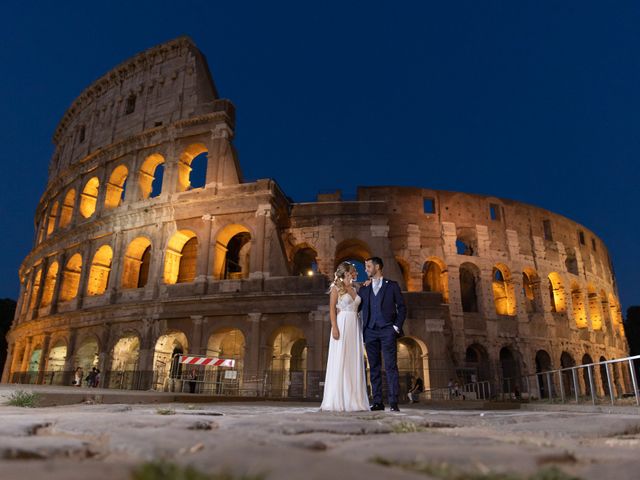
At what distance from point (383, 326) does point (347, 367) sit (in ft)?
2.41

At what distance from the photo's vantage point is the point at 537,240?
28594mm

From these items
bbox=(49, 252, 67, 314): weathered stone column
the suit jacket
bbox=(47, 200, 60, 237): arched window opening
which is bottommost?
the suit jacket

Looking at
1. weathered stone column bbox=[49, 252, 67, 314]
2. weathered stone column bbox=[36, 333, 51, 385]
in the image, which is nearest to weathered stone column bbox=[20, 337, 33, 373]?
weathered stone column bbox=[36, 333, 51, 385]

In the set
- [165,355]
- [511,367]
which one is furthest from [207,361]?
[511,367]

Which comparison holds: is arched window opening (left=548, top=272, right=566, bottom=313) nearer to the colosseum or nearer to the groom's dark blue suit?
the colosseum

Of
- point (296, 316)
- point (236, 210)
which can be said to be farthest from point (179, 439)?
point (236, 210)

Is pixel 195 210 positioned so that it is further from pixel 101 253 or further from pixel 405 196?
pixel 405 196

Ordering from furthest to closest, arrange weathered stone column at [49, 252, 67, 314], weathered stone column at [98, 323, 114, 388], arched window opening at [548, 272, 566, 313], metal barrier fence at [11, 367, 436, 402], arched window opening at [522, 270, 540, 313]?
arched window opening at [548, 272, 566, 313] → arched window opening at [522, 270, 540, 313] → weathered stone column at [49, 252, 67, 314] → weathered stone column at [98, 323, 114, 388] → metal barrier fence at [11, 367, 436, 402]

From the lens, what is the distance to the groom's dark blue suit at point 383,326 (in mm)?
6379

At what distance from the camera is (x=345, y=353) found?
648 centimetres

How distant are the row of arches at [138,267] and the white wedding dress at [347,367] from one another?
1540 centimetres

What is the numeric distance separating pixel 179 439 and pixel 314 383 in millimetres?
14752

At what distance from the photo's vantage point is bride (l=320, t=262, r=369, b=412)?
6258mm

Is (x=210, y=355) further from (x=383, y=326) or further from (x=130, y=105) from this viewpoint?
(x=130, y=105)
